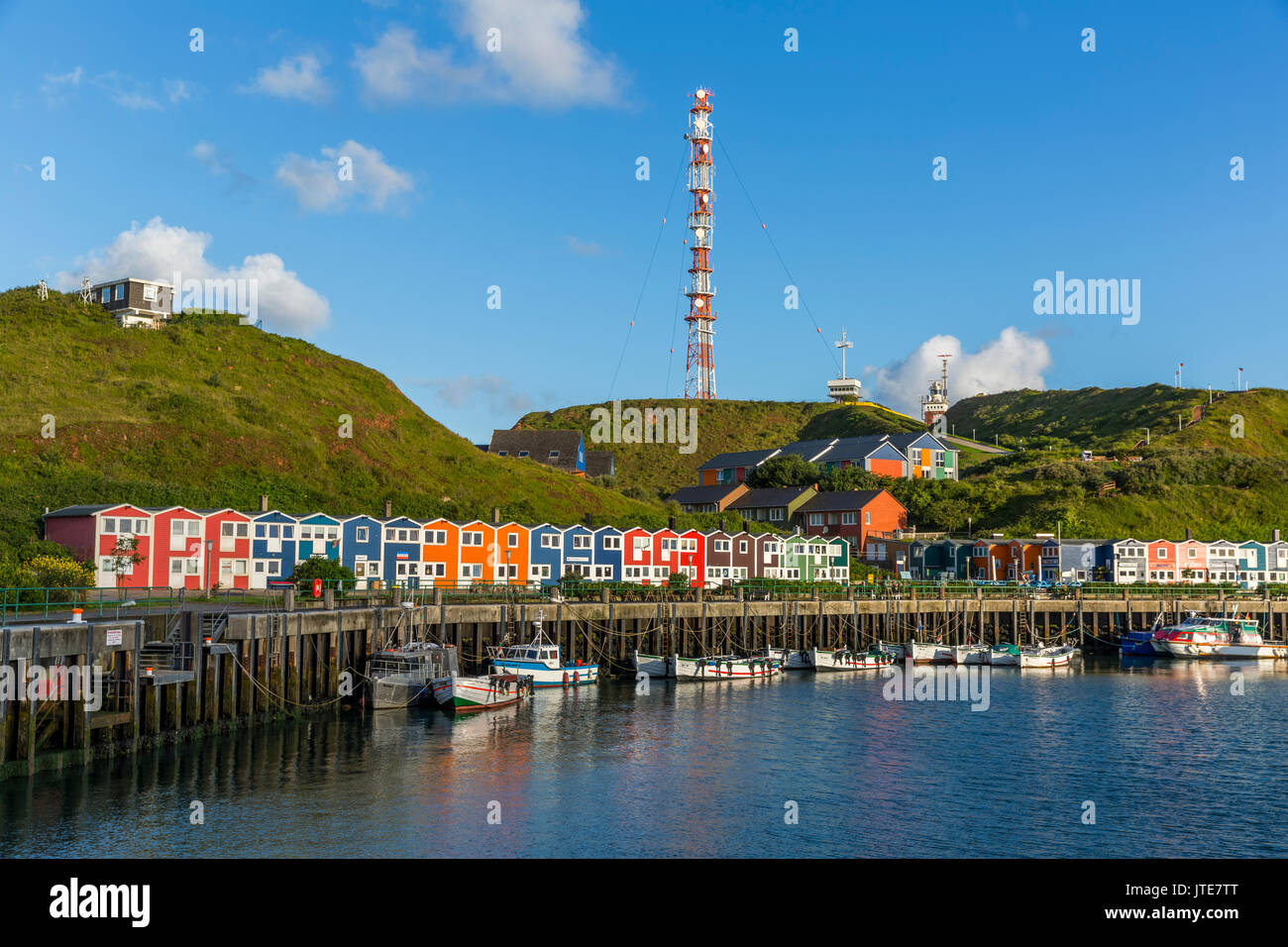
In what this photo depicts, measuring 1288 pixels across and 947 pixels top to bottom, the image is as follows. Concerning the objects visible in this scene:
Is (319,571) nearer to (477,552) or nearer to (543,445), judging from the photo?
(477,552)

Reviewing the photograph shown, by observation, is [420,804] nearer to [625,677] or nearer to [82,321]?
[625,677]

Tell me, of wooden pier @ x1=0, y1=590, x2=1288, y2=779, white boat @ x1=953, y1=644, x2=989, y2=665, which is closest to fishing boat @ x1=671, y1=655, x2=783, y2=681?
wooden pier @ x1=0, y1=590, x2=1288, y2=779

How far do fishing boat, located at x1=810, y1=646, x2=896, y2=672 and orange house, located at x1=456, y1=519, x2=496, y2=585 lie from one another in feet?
80.4

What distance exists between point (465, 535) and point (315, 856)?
166 feet

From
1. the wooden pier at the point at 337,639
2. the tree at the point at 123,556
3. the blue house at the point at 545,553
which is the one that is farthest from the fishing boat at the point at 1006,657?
the tree at the point at 123,556

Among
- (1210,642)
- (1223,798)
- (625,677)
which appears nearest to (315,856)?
(1223,798)

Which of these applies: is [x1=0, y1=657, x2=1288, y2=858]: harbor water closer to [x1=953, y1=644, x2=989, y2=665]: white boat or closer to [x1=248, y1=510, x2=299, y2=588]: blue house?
[x1=953, y1=644, x2=989, y2=665]: white boat

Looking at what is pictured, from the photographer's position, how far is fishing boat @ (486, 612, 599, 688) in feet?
183

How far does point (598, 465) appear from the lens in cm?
14488

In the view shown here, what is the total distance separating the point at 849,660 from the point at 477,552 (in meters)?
27.8

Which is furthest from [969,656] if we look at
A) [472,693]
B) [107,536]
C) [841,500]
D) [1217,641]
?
[107,536]

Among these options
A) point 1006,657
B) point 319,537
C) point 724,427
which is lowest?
point 1006,657

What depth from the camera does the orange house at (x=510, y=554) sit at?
77.8 metres
